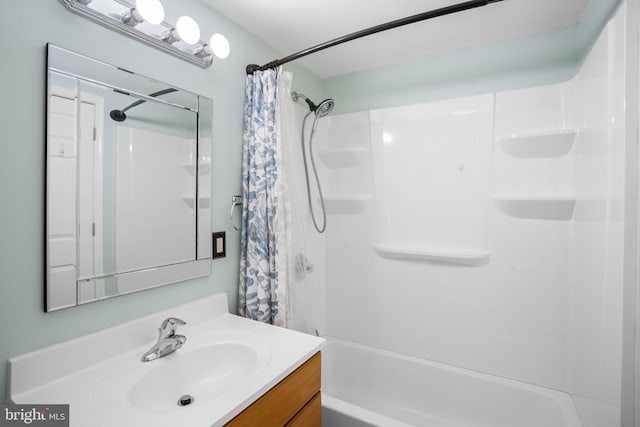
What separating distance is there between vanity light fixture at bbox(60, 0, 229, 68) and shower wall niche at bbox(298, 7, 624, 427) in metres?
1.13

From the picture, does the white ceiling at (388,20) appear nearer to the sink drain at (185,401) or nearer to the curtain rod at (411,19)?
the curtain rod at (411,19)

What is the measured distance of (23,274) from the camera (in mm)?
938

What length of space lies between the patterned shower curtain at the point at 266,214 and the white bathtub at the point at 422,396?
0.59m

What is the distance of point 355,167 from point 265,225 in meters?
0.98

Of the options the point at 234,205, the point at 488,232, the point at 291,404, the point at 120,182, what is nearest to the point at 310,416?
the point at 291,404

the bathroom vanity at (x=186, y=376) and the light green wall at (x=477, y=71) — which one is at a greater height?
the light green wall at (x=477, y=71)

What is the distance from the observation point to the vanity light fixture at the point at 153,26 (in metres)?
1.08

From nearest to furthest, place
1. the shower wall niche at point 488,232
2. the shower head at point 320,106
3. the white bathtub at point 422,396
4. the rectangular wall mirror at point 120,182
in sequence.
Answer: the rectangular wall mirror at point 120,182 < the shower wall niche at point 488,232 < the white bathtub at point 422,396 < the shower head at point 320,106

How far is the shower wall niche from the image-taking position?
1333mm

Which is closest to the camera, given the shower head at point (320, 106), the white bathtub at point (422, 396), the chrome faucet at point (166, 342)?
the chrome faucet at point (166, 342)

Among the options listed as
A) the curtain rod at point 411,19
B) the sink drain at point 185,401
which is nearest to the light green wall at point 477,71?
the curtain rod at point 411,19

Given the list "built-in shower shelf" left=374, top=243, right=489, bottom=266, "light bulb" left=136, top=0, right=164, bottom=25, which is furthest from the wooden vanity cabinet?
"light bulb" left=136, top=0, right=164, bottom=25

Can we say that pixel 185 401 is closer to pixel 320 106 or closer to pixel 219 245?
pixel 219 245

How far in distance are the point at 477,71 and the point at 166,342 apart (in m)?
2.23
